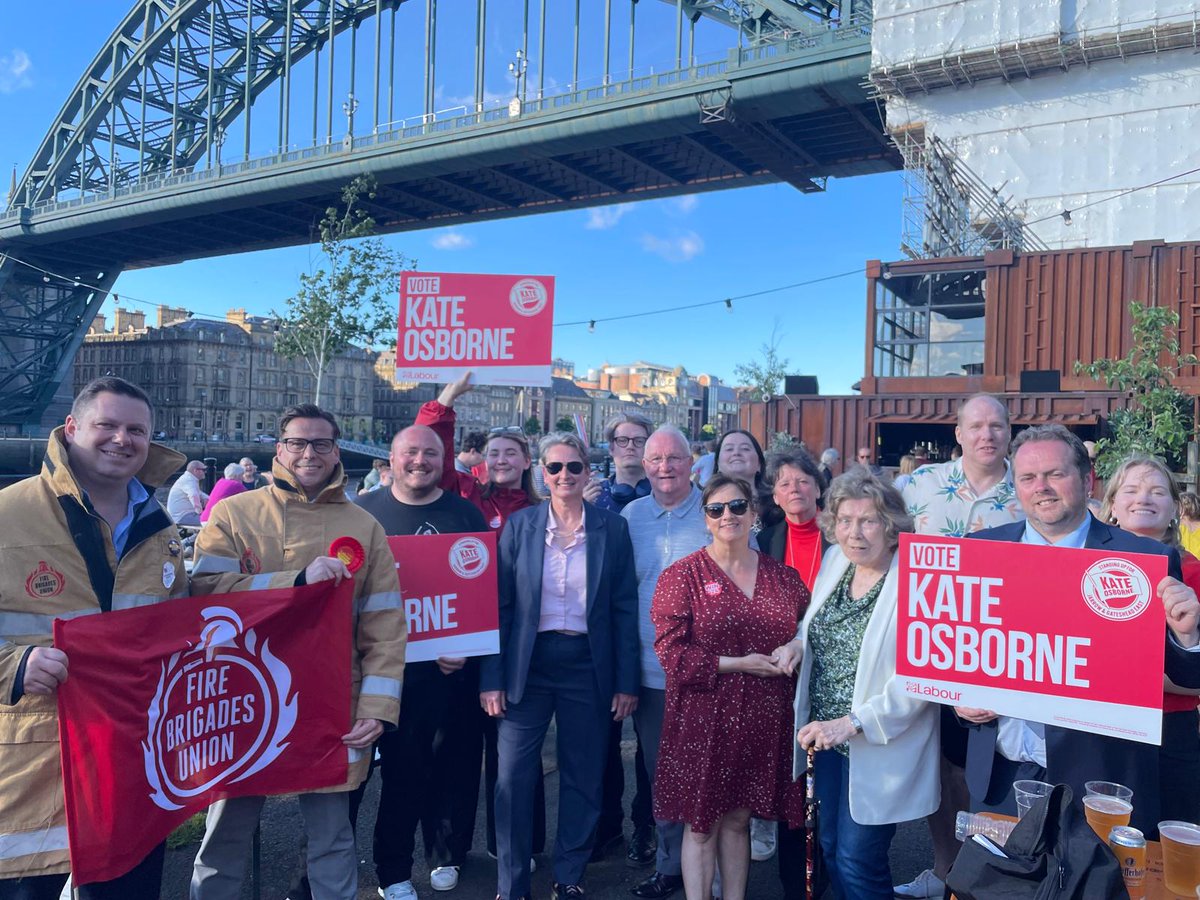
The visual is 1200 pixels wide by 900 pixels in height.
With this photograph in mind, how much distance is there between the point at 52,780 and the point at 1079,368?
19981 mm

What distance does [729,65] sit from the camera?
109 feet

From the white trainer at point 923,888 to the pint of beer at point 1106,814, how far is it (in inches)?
70.7

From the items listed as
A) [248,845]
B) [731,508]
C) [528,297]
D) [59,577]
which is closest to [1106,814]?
[731,508]

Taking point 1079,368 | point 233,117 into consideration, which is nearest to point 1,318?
point 233,117

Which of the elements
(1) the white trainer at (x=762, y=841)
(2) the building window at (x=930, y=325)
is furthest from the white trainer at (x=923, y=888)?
(2) the building window at (x=930, y=325)

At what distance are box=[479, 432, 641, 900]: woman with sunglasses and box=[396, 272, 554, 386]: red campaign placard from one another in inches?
72.2

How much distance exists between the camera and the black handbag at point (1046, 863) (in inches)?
76.0

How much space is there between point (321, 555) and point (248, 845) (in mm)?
1168

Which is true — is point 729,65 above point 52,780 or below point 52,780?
above

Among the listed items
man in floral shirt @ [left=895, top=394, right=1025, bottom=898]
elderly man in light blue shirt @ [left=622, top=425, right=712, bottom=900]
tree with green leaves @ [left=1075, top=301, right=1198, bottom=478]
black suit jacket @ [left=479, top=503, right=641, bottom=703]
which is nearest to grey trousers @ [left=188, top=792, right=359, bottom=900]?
black suit jacket @ [left=479, top=503, right=641, bottom=703]

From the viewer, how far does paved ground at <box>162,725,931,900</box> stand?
12.6 feet

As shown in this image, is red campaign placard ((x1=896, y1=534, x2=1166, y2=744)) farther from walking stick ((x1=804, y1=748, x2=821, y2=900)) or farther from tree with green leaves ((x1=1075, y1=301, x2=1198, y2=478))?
tree with green leaves ((x1=1075, y1=301, x2=1198, y2=478))

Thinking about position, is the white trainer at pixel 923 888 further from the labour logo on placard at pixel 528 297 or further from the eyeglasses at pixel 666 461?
the labour logo on placard at pixel 528 297

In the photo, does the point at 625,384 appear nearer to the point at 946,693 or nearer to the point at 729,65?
the point at 729,65
